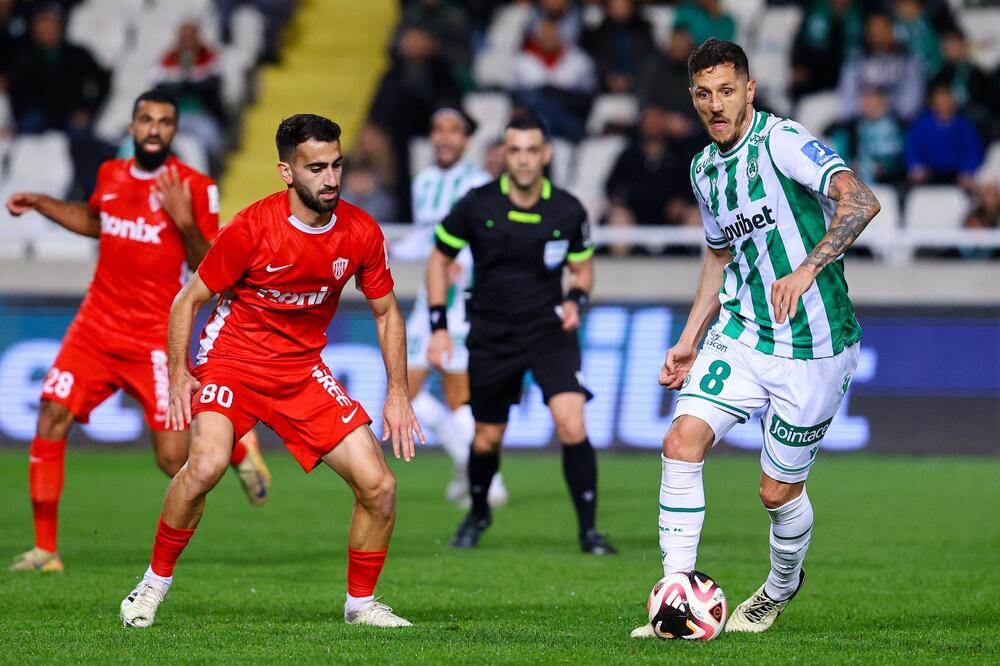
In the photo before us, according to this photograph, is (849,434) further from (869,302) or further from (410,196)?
(410,196)

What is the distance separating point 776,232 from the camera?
6.73m

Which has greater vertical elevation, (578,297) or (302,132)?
(302,132)

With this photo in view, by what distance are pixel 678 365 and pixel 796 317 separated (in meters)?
0.58

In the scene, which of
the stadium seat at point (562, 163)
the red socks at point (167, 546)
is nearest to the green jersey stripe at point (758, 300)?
the red socks at point (167, 546)

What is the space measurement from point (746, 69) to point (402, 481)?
762cm

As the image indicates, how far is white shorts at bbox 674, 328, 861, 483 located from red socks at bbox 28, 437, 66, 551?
405 centimetres

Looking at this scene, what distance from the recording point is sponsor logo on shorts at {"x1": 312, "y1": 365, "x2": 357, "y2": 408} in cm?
714

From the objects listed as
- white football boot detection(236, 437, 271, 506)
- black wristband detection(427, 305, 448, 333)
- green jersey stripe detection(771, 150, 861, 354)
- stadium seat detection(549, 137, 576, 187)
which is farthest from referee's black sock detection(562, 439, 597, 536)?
stadium seat detection(549, 137, 576, 187)

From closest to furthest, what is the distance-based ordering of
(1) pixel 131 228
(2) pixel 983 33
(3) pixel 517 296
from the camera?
(1) pixel 131 228, (3) pixel 517 296, (2) pixel 983 33

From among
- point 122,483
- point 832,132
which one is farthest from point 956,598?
point 832,132

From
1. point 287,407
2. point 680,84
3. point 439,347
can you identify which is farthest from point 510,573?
point 680,84

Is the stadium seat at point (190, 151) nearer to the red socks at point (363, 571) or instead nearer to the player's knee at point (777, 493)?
the red socks at point (363, 571)

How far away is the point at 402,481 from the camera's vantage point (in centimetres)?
1370

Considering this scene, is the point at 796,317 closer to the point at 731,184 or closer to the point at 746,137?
the point at 731,184
